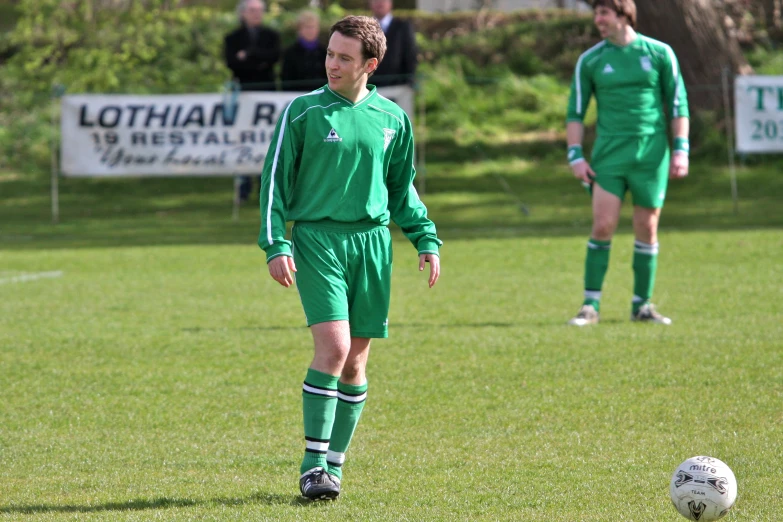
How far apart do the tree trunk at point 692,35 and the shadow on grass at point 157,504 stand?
1585 cm

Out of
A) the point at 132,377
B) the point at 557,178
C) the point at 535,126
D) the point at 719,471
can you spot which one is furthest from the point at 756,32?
the point at 719,471

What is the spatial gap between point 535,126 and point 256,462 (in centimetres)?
1755

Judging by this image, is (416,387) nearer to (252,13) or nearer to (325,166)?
(325,166)

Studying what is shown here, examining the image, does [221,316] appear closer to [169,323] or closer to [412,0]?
[169,323]

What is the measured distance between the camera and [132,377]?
284 inches

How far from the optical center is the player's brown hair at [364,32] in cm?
468

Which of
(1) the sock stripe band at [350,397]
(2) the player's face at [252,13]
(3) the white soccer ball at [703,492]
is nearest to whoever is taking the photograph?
(3) the white soccer ball at [703,492]

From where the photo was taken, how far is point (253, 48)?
17.1m

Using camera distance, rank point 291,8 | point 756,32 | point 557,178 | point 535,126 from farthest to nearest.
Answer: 1. point 291,8
2. point 756,32
3. point 535,126
4. point 557,178

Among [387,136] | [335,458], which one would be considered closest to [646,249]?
[387,136]

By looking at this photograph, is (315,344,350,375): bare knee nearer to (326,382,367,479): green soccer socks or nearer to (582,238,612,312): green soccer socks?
(326,382,367,479): green soccer socks

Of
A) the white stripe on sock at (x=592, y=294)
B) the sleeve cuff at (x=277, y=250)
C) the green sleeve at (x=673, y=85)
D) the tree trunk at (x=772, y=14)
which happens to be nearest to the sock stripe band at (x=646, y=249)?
the white stripe on sock at (x=592, y=294)

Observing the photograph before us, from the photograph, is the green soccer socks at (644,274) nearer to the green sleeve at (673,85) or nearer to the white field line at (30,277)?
the green sleeve at (673,85)

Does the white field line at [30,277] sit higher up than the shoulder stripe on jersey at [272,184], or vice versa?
the shoulder stripe on jersey at [272,184]
